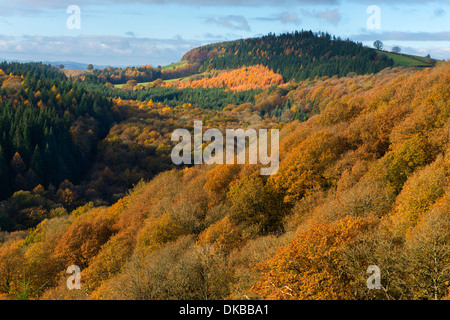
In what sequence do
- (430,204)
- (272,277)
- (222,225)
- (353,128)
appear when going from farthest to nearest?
(353,128) → (222,225) → (430,204) → (272,277)

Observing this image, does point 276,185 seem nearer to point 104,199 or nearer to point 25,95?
point 104,199

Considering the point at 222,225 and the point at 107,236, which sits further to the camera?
the point at 107,236

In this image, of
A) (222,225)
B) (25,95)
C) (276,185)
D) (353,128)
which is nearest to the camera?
(222,225)

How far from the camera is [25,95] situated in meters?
180

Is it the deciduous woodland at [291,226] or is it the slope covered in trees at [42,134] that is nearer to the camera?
the deciduous woodland at [291,226]

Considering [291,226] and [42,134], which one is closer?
[291,226]

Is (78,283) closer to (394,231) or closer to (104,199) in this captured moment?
(394,231)

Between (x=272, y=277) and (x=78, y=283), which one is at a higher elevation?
(x=272, y=277)

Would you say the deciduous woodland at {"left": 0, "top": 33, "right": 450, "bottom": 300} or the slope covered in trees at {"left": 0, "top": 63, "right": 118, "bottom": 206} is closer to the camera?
the deciduous woodland at {"left": 0, "top": 33, "right": 450, "bottom": 300}

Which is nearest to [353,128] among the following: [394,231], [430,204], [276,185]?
[276,185]

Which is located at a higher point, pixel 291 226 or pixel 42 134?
pixel 42 134

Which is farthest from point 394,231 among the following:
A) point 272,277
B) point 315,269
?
point 272,277
